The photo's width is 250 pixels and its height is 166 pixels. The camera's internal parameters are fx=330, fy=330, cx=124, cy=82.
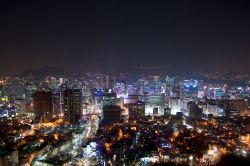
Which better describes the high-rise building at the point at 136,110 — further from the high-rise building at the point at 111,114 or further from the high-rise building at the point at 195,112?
the high-rise building at the point at 195,112

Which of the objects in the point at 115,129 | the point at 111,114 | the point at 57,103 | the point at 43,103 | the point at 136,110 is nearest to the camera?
the point at 115,129

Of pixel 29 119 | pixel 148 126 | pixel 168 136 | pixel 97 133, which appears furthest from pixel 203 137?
pixel 29 119

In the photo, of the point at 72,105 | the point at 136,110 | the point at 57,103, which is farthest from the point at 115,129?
the point at 57,103

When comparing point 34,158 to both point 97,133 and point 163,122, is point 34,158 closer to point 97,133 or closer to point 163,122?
point 97,133

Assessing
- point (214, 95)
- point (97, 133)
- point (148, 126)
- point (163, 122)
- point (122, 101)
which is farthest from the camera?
point (214, 95)

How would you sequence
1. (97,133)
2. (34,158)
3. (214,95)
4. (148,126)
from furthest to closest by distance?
(214,95)
(148,126)
(97,133)
(34,158)

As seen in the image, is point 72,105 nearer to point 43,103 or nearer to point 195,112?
point 43,103

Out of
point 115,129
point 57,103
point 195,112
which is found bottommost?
point 115,129

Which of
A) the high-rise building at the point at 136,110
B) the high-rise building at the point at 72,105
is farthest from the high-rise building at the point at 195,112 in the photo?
the high-rise building at the point at 72,105
